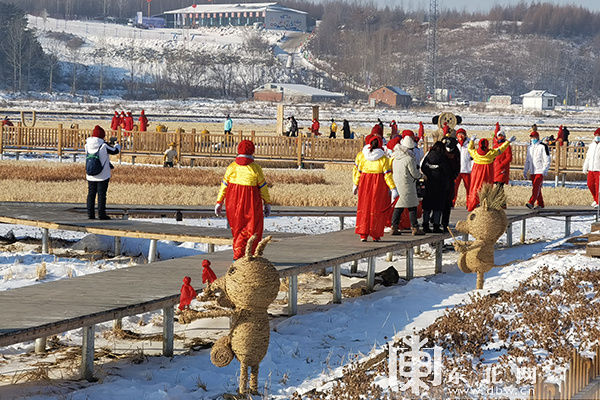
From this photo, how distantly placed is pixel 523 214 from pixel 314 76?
445 feet

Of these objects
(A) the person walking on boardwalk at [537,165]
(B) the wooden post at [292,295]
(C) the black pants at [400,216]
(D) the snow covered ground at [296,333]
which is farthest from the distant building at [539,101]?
(B) the wooden post at [292,295]

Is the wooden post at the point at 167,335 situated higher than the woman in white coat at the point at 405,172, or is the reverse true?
the woman in white coat at the point at 405,172

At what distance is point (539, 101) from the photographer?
13500 cm

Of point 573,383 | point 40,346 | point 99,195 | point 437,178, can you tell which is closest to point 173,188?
point 99,195

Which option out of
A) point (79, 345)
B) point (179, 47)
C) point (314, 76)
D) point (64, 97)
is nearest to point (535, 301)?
point (79, 345)

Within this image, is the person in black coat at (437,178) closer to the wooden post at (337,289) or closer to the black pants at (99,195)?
the wooden post at (337,289)

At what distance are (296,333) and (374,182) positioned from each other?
3.25 metres

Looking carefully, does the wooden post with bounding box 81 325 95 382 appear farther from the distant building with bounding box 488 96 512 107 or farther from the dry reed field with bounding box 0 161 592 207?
the distant building with bounding box 488 96 512 107

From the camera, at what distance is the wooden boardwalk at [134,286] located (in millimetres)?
8656

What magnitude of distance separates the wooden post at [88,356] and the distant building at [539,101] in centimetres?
13034

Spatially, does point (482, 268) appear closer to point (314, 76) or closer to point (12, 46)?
point (12, 46)

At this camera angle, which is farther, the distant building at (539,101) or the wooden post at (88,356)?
the distant building at (539,101)

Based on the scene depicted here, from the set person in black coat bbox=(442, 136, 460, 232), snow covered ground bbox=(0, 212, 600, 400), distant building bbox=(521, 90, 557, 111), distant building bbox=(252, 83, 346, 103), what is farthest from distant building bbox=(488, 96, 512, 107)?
person in black coat bbox=(442, 136, 460, 232)

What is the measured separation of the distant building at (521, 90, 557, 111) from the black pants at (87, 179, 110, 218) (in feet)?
406
